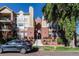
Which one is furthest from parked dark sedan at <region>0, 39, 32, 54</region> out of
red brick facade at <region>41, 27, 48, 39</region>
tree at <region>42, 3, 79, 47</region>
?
tree at <region>42, 3, 79, 47</region>

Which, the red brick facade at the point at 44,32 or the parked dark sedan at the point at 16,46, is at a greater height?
the red brick facade at the point at 44,32

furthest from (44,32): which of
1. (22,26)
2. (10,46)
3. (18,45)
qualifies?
(10,46)

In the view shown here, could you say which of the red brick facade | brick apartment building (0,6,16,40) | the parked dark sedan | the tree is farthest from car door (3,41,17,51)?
the tree

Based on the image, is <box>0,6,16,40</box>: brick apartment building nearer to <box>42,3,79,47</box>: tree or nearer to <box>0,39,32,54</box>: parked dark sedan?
<box>0,39,32,54</box>: parked dark sedan

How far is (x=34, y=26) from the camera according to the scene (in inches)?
556

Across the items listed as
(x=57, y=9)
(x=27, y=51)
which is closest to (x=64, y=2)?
(x=57, y=9)

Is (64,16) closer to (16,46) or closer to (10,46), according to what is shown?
(16,46)

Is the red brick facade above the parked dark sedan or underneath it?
above

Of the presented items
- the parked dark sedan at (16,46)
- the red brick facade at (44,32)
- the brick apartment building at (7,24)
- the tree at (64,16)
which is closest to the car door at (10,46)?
the parked dark sedan at (16,46)

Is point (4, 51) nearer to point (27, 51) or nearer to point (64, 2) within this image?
point (27, 51)

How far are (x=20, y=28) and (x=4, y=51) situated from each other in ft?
1.79

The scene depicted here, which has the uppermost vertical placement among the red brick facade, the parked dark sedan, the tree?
the tree

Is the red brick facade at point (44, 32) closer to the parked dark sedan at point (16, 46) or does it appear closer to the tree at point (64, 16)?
the tree at point (64, 16)

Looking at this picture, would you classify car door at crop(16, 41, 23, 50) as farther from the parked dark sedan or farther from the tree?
the tree
